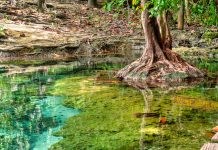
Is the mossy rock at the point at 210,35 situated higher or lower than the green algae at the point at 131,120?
higher

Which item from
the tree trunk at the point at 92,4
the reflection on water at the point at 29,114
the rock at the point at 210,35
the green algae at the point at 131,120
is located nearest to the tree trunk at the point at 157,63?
the green algae at the point at 131,120

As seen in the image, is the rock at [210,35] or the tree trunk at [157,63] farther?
the rock at [210,35]

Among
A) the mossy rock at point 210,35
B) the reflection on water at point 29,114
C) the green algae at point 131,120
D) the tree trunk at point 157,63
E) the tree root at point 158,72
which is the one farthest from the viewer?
the mossy rock at point 210,35

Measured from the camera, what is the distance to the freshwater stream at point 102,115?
287 inches

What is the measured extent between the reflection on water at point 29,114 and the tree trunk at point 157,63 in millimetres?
2779

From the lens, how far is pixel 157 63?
46.9 feet

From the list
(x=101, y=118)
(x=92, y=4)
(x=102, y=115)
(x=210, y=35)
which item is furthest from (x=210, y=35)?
(x=101, y=118)

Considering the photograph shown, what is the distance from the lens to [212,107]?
9.70 meters

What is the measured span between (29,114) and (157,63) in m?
5.79

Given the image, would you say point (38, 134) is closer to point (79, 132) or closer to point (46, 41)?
point (79, 132)

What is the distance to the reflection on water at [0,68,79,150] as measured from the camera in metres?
7.46

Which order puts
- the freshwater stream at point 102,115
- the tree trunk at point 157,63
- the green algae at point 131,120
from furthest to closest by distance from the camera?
1. the tree trunk at point 157,63
2. the freshwater stream at point 102,115
3. the green algae at point 131,120

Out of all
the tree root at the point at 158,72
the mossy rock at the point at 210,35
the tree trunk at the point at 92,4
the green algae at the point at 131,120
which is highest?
the tree trunk at the point at 92,4

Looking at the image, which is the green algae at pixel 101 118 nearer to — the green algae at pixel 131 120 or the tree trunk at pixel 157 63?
the green algae at pixel 131 120
